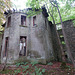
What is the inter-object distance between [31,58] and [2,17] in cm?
1054

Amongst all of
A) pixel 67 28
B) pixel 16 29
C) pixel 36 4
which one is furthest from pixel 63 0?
pixel 16 29

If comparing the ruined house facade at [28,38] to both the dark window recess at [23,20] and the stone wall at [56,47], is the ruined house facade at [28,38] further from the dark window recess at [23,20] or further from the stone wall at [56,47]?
the stone wall at [56,47]

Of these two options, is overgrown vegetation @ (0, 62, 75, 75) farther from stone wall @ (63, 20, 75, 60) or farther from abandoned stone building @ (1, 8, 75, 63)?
stone wall @ (63, 20, 75, 60)

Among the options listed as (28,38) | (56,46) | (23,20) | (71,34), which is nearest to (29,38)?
(28,38)

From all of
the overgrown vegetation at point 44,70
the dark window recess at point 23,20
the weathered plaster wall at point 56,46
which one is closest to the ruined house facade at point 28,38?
the dark window recess at point 23,20

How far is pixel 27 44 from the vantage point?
986 centimetres

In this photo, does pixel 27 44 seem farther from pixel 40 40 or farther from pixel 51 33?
pixel 51 33

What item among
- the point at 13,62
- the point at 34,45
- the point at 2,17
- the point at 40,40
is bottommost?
the point at 13,62

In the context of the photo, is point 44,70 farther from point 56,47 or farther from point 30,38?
point 56,47

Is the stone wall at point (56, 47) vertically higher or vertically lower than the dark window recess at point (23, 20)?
lower

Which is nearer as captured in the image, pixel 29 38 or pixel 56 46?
pixel 29 38

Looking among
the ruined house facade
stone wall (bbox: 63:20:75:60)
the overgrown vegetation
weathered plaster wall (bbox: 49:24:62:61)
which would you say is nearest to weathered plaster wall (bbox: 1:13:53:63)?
the ruined house facade

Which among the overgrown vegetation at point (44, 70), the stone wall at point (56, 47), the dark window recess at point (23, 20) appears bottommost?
the overgrown vegetation at point (44, 70)

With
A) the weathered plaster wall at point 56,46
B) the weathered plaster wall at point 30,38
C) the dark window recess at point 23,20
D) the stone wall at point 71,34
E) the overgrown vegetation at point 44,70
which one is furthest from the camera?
the weathered plaster wall at point 56,46
